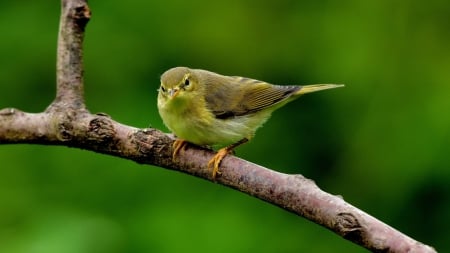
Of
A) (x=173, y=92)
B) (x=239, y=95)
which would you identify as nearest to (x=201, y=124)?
(x=173, y=92)

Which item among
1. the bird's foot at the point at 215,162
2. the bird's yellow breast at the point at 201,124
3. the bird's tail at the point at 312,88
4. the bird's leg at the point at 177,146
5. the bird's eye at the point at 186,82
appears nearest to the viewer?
the bird's foot at the point at 215,162

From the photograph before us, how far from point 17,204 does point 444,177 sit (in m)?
2.03

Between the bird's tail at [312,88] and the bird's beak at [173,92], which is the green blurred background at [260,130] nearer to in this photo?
the bird's tail at [312,88]

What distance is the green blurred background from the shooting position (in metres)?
4.07

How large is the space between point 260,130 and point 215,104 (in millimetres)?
799

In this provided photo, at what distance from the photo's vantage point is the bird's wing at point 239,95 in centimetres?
380

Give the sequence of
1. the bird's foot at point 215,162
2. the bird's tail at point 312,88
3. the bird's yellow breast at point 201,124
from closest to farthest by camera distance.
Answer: the bird's foot at point 215,162
the bird's yellow breast at point 201,124
the bird's tail at point 312,88

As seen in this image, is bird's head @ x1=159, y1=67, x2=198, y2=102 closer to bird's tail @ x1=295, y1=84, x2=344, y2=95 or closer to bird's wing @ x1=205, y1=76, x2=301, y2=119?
bird's wing @ x1=205, y1=76, x2=301, y2=119

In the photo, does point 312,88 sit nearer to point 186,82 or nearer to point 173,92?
point 186,82

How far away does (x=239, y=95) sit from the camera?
390 cm

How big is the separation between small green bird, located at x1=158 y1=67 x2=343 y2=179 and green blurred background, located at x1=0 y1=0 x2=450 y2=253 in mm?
494

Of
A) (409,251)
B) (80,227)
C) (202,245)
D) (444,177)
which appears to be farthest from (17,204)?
(409,251)

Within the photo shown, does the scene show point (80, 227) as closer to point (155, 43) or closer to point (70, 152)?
point (70, 152)

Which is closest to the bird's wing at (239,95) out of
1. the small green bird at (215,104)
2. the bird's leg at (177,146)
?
the small green bird at (215,104)
